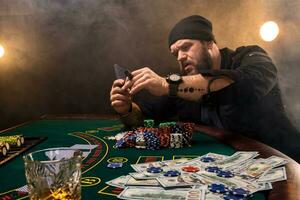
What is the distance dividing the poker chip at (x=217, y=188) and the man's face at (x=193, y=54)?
2.14m

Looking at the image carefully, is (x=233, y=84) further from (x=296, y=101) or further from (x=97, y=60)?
(x=97, y=60)

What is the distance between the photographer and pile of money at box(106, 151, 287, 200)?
1.07 meters

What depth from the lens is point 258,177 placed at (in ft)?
4.00

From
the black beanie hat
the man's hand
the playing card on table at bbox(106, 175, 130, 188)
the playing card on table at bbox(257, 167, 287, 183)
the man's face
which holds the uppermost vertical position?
the black beanie hat

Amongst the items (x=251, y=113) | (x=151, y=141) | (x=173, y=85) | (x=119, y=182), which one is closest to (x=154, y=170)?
(x=119, y=182)

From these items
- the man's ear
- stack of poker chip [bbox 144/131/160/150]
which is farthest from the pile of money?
the man's ear

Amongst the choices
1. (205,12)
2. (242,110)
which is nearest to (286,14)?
(205,12)

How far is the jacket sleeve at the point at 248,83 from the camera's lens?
221cm

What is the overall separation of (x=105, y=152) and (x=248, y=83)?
1123mm

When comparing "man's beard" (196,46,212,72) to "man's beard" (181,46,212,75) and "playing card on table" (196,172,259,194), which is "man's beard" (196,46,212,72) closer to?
"man's beard" (181,46,212,75)

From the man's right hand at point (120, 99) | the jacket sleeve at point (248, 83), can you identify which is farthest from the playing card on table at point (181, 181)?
the man's right hand at point (120, 99)

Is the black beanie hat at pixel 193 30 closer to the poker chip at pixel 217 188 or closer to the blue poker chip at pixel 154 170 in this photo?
the blue poker chip at pixel 154 170

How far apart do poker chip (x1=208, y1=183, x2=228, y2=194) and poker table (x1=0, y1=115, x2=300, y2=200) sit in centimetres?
10

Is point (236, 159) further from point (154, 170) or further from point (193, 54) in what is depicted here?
point (193, 54)
